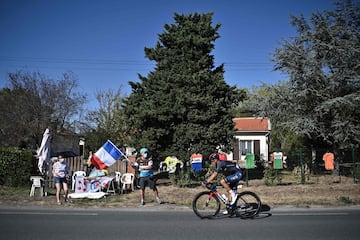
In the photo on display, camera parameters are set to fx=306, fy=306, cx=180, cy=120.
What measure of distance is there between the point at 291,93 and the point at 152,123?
9.49 m

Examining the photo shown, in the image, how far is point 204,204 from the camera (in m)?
8.48

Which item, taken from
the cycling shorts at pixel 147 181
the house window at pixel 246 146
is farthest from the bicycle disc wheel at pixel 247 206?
the house window at pixel 246 146

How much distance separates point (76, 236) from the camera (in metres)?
6.23

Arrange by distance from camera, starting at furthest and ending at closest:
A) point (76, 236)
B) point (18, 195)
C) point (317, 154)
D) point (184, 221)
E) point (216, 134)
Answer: point (317, 154)
point (216, 134)
point (18, 195)
point (184, 221)
point (76, 236)

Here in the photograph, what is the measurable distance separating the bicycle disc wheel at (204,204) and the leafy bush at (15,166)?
9.88 meters

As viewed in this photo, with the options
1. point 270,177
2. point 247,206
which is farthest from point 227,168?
point 270,177

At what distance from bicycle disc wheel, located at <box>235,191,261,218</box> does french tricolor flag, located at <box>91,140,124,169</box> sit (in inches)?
254

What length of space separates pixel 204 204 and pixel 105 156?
20.4 ft

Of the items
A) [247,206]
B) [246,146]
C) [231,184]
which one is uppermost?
[246,146]

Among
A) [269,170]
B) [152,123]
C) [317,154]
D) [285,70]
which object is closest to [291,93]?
[285,70]

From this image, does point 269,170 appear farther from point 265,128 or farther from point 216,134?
point 265,128

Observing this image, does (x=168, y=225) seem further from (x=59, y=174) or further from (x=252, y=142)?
(x=252, y=142)

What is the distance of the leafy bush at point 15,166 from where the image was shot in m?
14.5

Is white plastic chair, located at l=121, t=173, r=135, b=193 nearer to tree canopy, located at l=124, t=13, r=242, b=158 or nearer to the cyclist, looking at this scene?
tree canopy, located at l=124, t=13, r=242, b=158
